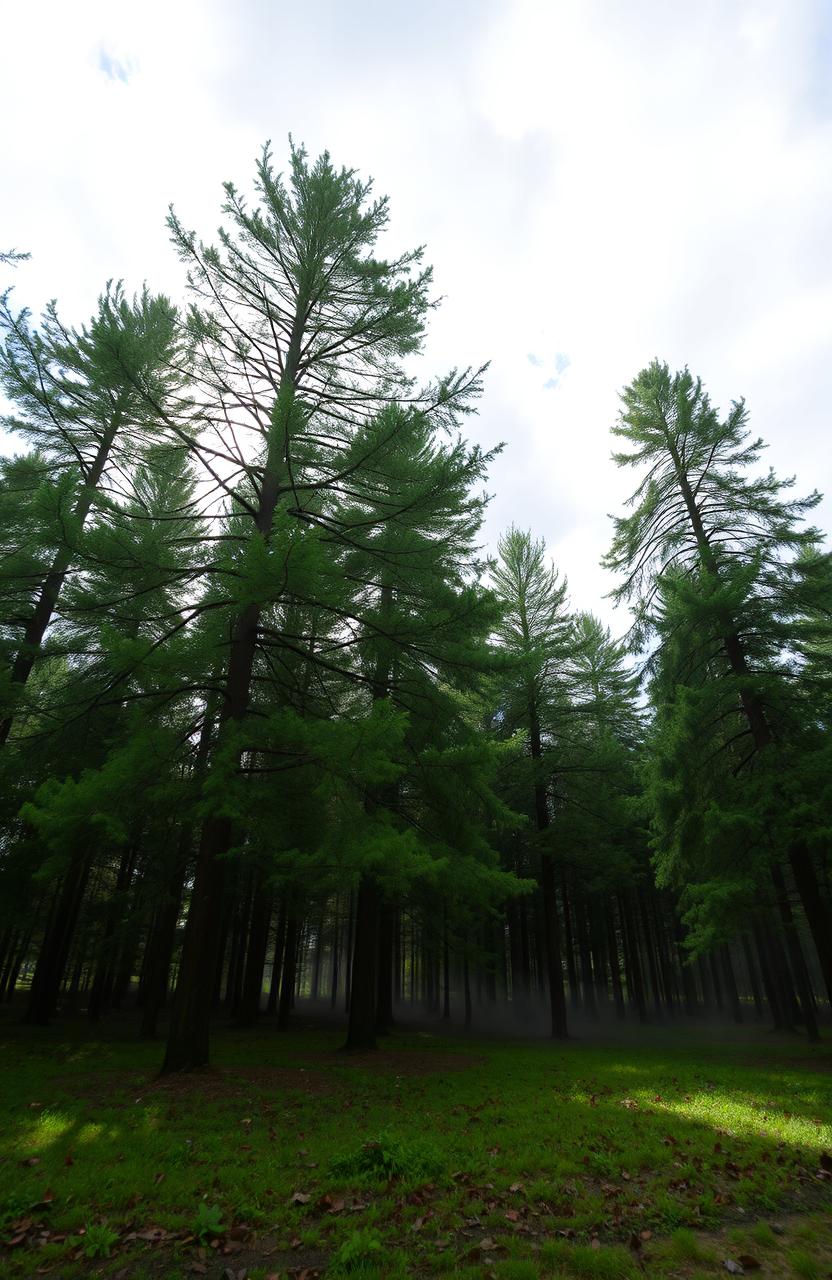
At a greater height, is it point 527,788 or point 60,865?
point 527,788

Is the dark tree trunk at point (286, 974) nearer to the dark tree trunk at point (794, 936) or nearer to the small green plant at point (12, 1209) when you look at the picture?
the dark tree trunk at point (794, 936)

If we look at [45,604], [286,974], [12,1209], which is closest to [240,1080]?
[12,1209]

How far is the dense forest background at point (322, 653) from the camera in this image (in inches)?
361

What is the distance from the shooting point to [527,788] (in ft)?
67.3

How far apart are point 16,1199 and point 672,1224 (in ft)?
16.4

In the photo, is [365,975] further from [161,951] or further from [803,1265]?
[803,1265]

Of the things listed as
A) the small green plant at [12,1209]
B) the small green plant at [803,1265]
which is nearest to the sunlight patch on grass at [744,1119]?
the small green plant at [803,1265]

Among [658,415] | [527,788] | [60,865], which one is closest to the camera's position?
[60,865]

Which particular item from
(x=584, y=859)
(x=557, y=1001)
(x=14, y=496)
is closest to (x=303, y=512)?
(x=14, y=496)

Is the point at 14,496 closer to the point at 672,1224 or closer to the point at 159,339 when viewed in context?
the point at 159,339

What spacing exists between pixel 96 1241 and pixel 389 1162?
241 centimetres

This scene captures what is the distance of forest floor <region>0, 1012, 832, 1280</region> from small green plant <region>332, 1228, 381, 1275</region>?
2 centimetres

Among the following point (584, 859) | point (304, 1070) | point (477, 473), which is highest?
point (477, 473)

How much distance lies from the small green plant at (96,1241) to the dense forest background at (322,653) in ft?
12.7
